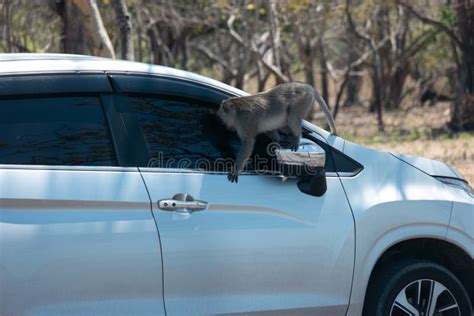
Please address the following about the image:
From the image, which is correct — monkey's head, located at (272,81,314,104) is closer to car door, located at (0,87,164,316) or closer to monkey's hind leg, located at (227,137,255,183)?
monkey's hind leg, located at (227,137,255,183)

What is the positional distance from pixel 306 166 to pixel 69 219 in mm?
1266

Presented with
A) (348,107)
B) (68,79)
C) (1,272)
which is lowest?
(348,107)

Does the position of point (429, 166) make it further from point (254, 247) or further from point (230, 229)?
point (230, 229)

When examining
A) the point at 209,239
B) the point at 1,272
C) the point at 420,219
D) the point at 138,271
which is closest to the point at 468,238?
the point at 420,219

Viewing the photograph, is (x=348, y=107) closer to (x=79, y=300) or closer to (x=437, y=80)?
(x=437, y=80)

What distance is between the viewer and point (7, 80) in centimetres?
346

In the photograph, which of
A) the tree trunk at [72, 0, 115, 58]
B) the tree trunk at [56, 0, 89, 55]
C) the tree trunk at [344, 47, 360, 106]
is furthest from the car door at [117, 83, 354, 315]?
the tree trunk at [344, 47, 360, 106]

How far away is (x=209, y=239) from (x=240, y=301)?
375mm

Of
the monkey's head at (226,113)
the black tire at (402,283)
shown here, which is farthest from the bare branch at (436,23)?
the monkey's head at (226,113)

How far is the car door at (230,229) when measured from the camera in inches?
142

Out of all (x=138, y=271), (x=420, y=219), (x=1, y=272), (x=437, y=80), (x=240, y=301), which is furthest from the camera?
(x=437, y=80)

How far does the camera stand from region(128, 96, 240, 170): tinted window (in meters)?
3.80

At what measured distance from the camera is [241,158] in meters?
3.89

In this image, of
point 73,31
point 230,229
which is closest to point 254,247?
point 230,229
